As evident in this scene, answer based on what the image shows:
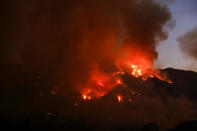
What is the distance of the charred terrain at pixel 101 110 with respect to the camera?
200 ft

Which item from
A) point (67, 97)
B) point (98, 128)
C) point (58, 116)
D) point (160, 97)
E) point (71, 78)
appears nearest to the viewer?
point (98, 128)

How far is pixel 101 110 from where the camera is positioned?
6625 cm

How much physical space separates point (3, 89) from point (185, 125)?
180 ft

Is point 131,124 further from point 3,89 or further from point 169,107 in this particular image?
point 3,89

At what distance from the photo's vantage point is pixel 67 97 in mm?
69250

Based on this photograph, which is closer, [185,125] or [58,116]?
[185,125]

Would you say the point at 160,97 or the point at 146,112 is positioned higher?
the point at 160,97

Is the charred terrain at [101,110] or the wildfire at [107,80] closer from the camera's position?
the charred terrain at [101,110]

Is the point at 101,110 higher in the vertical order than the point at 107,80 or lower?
lower

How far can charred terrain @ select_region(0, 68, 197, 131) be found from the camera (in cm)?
6109

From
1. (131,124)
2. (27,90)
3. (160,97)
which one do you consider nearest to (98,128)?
(131,124)

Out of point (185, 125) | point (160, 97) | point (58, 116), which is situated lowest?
point (185, 125)

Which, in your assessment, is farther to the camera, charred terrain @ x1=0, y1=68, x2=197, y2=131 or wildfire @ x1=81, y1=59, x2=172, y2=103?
wildfire @ x1=81, y1=59, x2=172, y2=103

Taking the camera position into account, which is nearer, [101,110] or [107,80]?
[101,110]
